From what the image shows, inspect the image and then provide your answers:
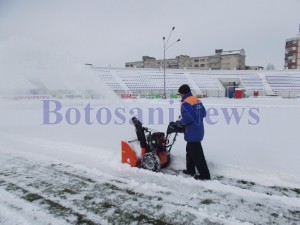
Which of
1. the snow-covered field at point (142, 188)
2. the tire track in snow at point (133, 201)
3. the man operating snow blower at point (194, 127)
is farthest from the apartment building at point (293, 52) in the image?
the tire track in snow at point (133, 201)

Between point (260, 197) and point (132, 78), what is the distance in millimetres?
50420

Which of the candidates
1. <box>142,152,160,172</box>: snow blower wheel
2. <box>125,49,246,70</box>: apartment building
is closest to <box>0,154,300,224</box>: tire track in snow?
<box>142,152,160,172</box>: snow blower wheel

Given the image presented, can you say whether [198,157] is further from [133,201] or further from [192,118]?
[133,201]

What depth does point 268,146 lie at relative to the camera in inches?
262

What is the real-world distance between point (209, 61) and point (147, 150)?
9241 cm

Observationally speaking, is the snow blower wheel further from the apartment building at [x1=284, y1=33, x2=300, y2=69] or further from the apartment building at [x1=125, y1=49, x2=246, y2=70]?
the apartment building at [x1=284, y1=33, x2=300, y2=69]

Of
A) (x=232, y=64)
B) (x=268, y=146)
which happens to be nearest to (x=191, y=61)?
(x=232, y=64)

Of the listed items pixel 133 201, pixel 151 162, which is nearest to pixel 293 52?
pixel 151 162

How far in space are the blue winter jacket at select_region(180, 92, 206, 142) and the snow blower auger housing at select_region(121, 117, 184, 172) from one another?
0.54 ft

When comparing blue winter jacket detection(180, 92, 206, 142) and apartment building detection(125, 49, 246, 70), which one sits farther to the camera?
apartment building detection(125, 49, 246, 70)

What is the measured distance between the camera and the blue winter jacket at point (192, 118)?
4.30 metres

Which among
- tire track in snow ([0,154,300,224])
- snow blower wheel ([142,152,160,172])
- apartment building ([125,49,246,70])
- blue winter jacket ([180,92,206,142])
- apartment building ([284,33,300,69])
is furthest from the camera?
apartment building ([125,49,246,70])

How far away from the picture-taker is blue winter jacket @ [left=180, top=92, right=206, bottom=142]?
4305 millimetres

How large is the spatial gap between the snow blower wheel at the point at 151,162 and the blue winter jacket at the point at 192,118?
0.72 meters
